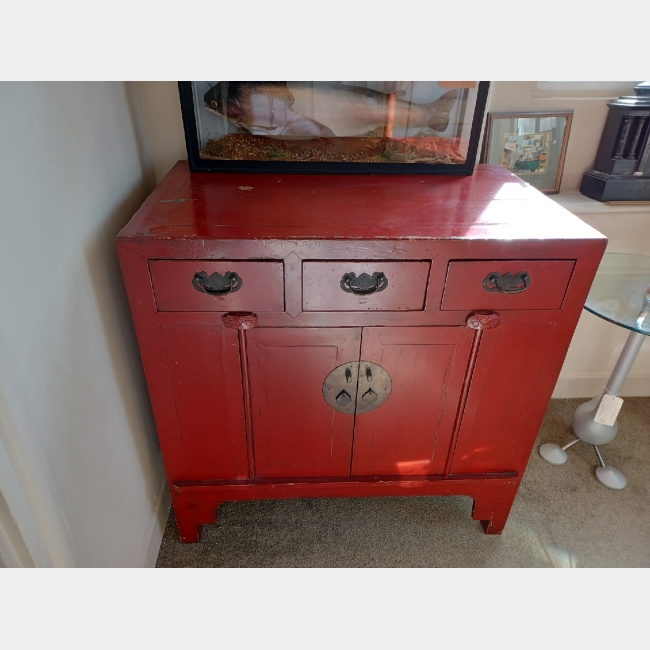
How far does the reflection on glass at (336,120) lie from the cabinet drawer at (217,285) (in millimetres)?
478

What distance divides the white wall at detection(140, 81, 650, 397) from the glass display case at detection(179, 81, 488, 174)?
0.16m

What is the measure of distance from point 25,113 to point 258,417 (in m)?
0.80

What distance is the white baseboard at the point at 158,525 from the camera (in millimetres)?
1333

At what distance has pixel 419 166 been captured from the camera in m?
1.35

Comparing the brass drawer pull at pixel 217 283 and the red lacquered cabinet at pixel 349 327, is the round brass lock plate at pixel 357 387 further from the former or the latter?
the brass drawer pull at pixel 217 283

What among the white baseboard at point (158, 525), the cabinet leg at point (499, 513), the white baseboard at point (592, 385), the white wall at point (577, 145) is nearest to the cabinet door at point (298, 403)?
the white baseboard at point (158, 525)

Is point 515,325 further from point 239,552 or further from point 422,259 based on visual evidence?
point 239,552

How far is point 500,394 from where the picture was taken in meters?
→ 1.22

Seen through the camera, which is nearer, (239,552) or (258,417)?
(258,417)

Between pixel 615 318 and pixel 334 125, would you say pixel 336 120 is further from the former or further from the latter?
pixel 615 318

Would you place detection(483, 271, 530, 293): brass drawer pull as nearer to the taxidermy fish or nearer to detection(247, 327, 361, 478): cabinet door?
detection(247, 327, 361, 478): cabinet door

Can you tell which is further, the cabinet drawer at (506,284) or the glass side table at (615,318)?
the glass side table at (615,318)

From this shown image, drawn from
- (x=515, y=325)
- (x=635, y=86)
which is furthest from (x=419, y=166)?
(x=635, y=86)

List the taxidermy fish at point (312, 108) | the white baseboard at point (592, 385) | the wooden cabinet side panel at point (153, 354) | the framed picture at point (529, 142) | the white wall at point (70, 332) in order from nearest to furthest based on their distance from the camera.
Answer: the white wall at point (70, 332), the wooden cabinet side panel at point (153, 354), the taxidermy fish at point (312, 108), the framed picture at point (529, 142), the white baseboard at point (592, 385)
